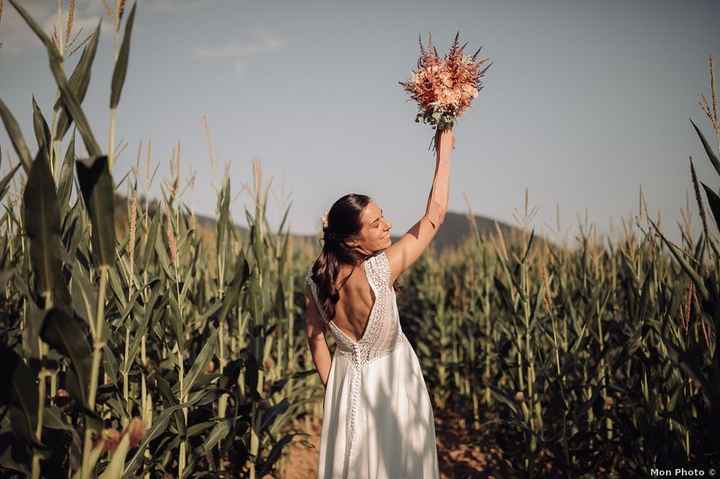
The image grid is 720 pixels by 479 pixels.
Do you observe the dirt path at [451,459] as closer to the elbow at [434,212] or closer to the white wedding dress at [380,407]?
the white wedding dress at [380,407]

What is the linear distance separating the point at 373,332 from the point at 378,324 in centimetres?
5

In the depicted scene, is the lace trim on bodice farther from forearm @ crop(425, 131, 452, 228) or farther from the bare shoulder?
forearm @ crop(425, 131, 452, 228)

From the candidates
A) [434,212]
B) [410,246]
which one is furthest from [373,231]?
[434,212]

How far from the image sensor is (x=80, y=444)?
1.52 meters

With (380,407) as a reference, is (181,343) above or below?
above

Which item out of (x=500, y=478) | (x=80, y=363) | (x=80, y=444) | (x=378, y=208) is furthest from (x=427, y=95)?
(x=500, y=478)

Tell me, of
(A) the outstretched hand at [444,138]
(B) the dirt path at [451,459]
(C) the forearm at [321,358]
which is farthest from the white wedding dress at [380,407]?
(B) the dirt path at [451,459]

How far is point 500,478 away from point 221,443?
2325 millimetres

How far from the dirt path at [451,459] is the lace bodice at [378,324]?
70.0 inches

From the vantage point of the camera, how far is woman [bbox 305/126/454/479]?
89.4 inches

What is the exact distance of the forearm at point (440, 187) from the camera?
226 cm

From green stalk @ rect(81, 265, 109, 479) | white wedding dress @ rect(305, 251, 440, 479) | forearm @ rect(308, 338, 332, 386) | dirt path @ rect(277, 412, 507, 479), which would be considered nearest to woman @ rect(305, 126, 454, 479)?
white wedding dress @ rect(305, 251, 440, 479)

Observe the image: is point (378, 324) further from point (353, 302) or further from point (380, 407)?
A: point (380, 407)

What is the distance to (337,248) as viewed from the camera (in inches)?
93.4
